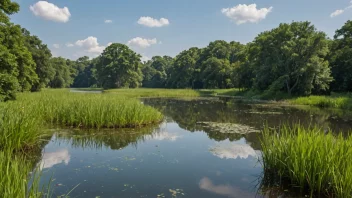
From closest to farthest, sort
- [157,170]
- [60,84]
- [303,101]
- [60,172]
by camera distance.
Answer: [60,172], [157,170], [303,101], [60,84]

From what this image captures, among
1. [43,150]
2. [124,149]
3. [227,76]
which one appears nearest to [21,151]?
[43,150]

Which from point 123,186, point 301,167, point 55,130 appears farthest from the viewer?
point 55,130

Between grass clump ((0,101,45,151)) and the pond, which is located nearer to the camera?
the pond

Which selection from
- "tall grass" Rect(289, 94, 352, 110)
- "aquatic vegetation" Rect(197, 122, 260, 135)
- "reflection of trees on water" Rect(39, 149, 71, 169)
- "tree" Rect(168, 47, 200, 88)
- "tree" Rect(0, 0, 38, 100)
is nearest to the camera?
"reflection of trees on water" Rect(39, 149, 71, 169)

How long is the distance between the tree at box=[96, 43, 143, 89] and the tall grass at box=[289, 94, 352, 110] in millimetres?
53290

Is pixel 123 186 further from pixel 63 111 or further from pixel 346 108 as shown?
pixel 346 108

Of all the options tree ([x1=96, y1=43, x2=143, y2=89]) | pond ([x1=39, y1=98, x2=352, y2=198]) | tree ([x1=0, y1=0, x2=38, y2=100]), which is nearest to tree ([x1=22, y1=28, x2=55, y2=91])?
tree ([x1=0, y1=0, x2=38, y2=100])

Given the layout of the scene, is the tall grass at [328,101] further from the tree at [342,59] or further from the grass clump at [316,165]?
the grass clump at [316,165]

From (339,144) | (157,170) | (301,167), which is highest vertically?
(339,144)

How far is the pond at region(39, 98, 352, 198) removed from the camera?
269 inches

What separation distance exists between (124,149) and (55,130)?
14.8 ft

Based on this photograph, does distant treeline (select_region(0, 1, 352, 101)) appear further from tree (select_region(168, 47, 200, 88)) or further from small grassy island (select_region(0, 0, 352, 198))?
tree (select_region(168, 47, 200, 88))

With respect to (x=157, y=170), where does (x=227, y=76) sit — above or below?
above

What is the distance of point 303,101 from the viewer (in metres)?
33.6
